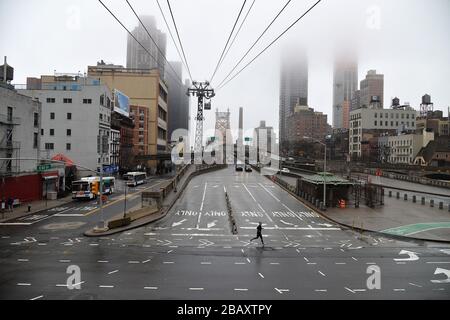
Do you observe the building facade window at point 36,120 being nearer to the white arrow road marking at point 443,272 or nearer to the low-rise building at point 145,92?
the white arrow road marking at point 443,272

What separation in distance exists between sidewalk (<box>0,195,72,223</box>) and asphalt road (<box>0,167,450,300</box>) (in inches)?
160

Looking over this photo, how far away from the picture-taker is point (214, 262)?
18.9 metres

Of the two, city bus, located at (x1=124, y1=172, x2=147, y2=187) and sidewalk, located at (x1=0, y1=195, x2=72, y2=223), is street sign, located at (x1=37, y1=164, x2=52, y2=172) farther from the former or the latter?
city bus, located at (x1=124, y1=172, x2=147, y2=187)

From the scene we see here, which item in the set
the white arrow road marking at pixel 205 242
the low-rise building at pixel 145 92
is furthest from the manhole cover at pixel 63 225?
the low-rise building at pixel 145 92

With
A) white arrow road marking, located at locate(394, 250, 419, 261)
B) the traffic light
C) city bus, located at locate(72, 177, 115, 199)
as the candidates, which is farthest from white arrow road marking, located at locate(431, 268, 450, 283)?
the traffic light

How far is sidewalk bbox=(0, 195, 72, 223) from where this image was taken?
3348 cm

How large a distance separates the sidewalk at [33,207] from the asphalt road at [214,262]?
160 inches

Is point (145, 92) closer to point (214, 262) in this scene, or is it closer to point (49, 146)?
point (49, 146)

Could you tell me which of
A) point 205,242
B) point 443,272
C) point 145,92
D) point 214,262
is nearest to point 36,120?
point 205,242

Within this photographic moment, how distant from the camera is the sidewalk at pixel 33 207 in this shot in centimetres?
3348

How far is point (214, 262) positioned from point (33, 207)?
28001 millimetres

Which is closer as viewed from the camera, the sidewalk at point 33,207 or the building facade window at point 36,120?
the sidewalk at point 33,207
